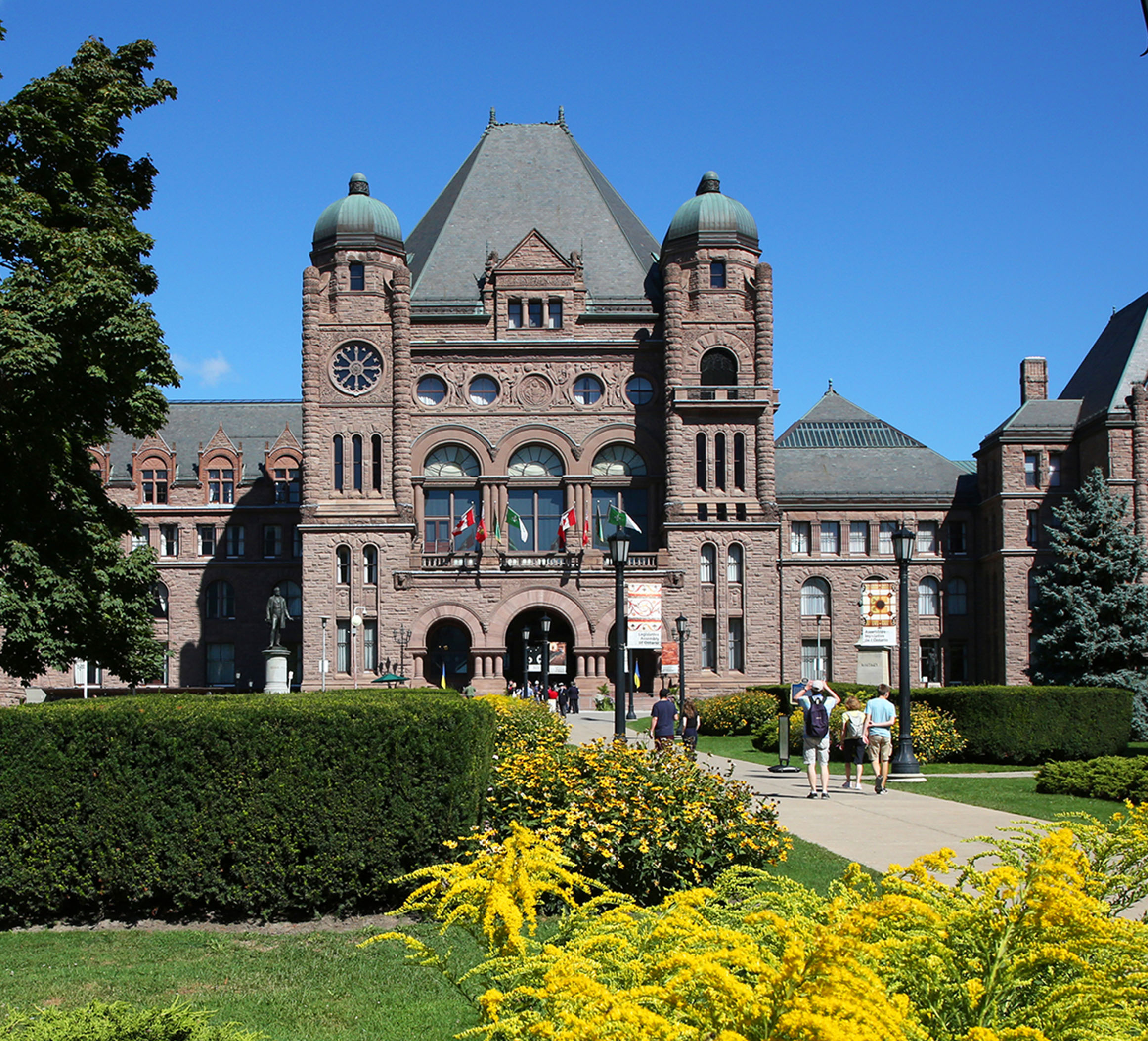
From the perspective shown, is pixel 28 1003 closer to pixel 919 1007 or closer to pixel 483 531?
pixel 919 1007

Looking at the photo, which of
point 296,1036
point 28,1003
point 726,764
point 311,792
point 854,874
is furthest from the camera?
point 726,764

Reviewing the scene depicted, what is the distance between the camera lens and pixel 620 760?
43.7 feet

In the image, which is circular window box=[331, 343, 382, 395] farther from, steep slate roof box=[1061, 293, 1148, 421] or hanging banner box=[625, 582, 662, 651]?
steep slate roof box=[1061, 293, 1148, 421]

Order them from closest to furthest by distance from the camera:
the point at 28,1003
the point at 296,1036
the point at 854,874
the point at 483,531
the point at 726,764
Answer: the point at 854,874 < the point at 296,1036 < the point at 28,1003 < the point at 726,764 < the point at 483,531

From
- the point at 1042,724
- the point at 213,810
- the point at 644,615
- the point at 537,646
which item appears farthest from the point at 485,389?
the point at 213,810

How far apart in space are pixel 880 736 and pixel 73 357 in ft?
56.1

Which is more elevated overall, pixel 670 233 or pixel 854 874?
pixel 670 233

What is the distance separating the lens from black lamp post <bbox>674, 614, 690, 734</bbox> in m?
39.5

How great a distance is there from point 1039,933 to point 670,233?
2248 inches

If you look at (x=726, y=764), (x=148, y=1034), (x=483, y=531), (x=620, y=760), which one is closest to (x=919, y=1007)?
Result: (x=148, y=1034)

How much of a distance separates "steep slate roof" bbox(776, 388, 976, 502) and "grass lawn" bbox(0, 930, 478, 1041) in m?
55.9

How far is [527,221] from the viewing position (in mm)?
64625

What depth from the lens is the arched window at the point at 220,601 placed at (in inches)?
2596

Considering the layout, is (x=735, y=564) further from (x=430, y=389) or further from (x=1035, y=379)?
(x=1035, y=379)
